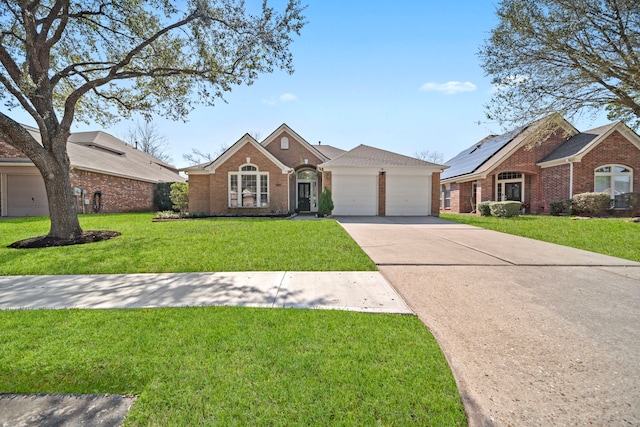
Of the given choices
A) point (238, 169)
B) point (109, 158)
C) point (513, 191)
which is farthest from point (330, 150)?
point (109, 158)

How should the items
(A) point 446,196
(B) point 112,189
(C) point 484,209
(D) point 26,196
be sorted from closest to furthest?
(D) point 26,196, (C) point 484,209, (B) point 112,189, (A) point 446,196

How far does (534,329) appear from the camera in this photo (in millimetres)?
3227

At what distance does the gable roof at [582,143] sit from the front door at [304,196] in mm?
15141

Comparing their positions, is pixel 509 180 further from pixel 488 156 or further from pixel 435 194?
pixel 435 194

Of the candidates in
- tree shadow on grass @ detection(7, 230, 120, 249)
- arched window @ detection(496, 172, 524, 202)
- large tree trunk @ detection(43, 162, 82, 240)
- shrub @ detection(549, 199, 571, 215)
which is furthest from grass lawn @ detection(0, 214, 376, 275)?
arched window @ detection(496, 172, 524, 202)

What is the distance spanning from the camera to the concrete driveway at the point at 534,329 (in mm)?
2123

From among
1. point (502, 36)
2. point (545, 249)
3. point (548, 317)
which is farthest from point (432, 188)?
point (548, 317)

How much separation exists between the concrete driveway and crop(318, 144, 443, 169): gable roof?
11322 millimetres

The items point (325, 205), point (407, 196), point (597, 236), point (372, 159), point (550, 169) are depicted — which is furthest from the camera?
point (550, 169)

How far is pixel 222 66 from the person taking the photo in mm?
10164

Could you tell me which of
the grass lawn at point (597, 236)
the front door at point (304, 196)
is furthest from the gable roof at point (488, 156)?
the front door at point (304, 196)

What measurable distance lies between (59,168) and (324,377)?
35.2ft

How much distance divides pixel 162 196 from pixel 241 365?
26.8m

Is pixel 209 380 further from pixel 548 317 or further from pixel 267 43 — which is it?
pixel 267 43
